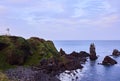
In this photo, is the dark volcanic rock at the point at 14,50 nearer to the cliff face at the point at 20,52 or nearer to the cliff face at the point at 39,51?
the cliff face at the point at 20,52

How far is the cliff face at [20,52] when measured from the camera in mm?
87625

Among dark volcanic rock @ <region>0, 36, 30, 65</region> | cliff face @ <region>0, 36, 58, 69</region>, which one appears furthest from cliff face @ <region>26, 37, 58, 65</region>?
dark volcanic rock @ <region>0, 36, 30, 65</region>

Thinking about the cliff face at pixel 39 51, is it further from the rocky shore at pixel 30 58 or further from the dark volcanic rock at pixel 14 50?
the dark volcanic rock at pixel 14 50

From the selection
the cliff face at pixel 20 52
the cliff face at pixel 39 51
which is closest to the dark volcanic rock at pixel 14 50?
the cliff face at pixel 20 52

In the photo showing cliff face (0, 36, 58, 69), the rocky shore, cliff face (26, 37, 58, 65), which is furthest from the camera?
cliff face (26, 37, 58, 65)

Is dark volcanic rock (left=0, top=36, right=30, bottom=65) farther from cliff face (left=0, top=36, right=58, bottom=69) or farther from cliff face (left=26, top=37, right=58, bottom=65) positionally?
cliff face (left=26, top=37, right=58, bottom=65)

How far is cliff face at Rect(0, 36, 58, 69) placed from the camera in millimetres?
87625

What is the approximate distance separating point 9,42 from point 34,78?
31.2 metres

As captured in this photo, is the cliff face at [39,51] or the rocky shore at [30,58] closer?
the rocky shore at [30,58]

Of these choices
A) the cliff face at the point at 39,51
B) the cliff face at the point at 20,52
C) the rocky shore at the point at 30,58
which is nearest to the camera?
the rocky shore at the point at 30,58

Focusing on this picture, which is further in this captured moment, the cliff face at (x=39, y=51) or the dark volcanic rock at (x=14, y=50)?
the cliff face at (x=39, y=51)

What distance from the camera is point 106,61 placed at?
127 metres

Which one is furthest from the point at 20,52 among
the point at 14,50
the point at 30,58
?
the point at 30,58

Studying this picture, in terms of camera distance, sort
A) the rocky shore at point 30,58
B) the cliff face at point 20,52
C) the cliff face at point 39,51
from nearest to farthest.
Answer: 1. the rocky shore at point 30,58
2. the cliff face at point 20,52
3. the cliff face at point 39,51
